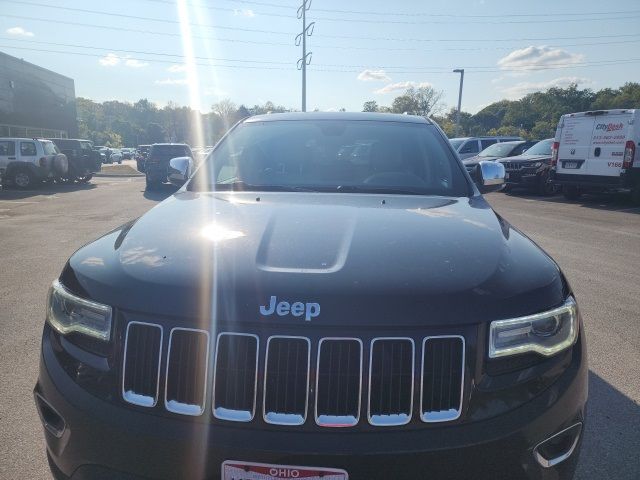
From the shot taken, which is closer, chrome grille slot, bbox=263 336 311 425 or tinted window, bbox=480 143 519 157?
chrome grille slot, bbox=263 336 311 425

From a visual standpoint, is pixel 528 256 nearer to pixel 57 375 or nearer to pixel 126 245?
pixel 126 245

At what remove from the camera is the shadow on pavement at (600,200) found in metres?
12.6

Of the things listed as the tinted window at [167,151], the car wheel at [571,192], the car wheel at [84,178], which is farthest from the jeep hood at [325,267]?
the car wheel at [84,178]

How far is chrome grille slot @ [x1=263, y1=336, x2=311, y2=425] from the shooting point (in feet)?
4.89

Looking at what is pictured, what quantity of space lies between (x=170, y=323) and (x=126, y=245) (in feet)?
1.89

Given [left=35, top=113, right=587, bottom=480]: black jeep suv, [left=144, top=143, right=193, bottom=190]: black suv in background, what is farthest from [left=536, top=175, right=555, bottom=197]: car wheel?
[left=35, top=113, right=587, bottom=480]: black jeep suv

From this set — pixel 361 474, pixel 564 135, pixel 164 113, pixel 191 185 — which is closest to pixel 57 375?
pixel 361 474

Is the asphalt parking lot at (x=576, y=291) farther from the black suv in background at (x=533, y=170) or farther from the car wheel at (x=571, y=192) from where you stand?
the black suv in background at (x=533, y=170)

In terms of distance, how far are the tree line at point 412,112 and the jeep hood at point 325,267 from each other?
1839 inches

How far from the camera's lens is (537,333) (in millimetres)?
1629

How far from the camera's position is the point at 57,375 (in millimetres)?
1696

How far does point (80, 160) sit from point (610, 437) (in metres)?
22.2

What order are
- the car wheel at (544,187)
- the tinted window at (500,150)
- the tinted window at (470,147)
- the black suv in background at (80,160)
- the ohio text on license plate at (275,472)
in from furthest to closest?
1. the black suv in background at (80,160)
2. the tinted window at (470,147)
3. the tinted window at (500,150)
4. the car wheel at (544,187)
5. the ohio text on license plate at (275,472)

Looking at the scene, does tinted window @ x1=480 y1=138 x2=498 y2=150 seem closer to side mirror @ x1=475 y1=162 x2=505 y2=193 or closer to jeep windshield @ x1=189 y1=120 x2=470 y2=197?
side mirror @ x1=475 y1=162 x2=505 y2=193
